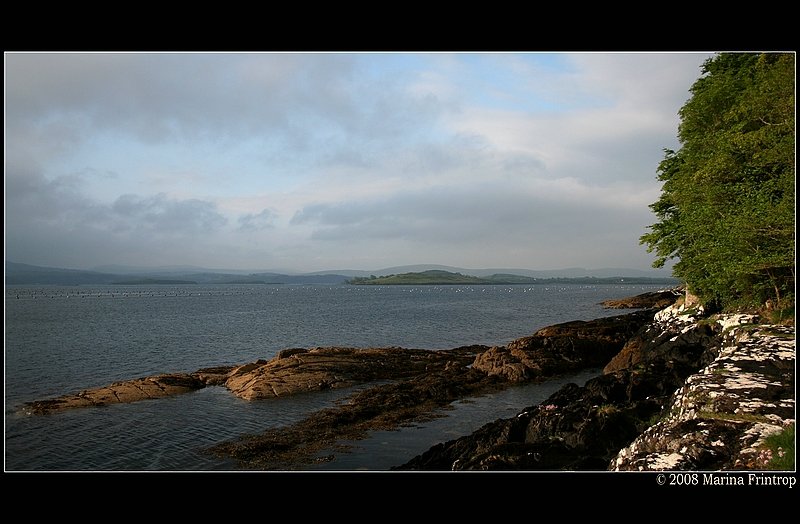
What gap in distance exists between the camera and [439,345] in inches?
1970

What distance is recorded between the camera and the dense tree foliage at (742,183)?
53.2ft

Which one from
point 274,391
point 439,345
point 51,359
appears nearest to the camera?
point 274,391

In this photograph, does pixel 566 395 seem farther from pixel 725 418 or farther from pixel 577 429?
pixel 725 418

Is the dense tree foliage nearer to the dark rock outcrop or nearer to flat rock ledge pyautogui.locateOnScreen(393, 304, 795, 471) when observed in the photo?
flat rock ledge pyautogui.locateOnScreen(393, 304, 795, 471)

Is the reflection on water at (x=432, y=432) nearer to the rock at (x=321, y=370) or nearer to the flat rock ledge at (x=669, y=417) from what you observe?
the flat rock ledge at (x=669, y=417)

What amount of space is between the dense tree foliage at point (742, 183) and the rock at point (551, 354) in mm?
9910

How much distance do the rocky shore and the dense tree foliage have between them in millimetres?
2033

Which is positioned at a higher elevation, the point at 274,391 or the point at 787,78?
the point at 787,78

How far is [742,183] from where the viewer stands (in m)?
19.3

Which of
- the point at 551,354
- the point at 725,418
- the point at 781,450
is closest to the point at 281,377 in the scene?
the point at 551,354
